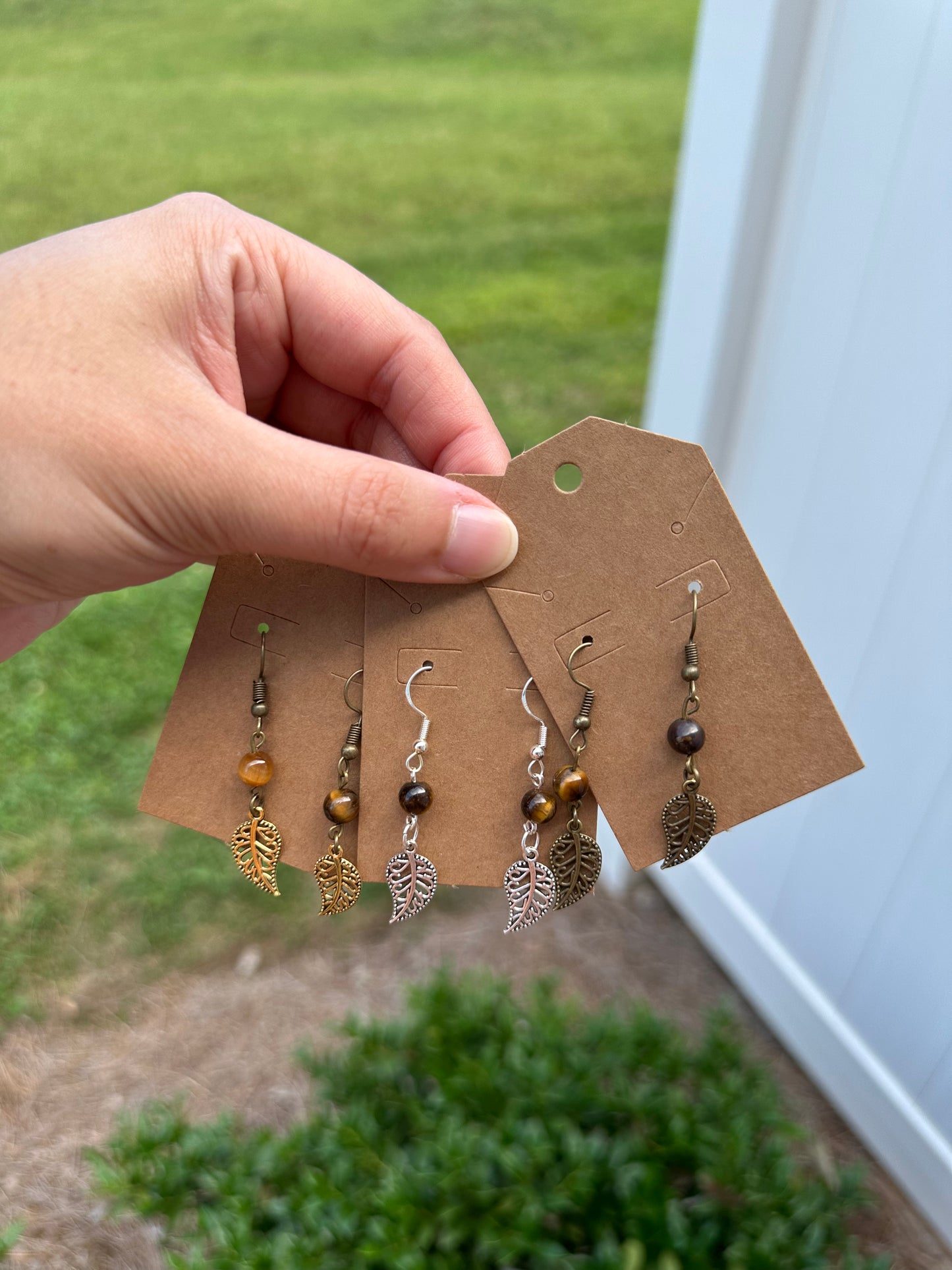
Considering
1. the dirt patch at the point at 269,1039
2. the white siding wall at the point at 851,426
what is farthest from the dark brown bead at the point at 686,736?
the dirt patch at the point at 269,1039

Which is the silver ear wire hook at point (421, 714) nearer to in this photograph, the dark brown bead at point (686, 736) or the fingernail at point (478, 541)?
the fingernail at point (478, 541)

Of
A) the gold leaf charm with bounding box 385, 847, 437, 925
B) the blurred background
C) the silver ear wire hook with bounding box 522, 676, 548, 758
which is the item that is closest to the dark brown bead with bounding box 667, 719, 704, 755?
the silver ear wire hook with bounding box 522, 676, 548, 758

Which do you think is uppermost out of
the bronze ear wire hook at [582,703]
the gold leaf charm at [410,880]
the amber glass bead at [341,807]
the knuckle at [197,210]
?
the knuckle at [197,210]

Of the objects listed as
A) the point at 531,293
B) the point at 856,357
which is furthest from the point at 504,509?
the point at 531,293

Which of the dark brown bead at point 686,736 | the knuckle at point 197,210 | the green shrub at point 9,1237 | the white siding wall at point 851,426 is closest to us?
the dark brown bead at point 686,736

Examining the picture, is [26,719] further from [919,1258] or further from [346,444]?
[919,1258]
